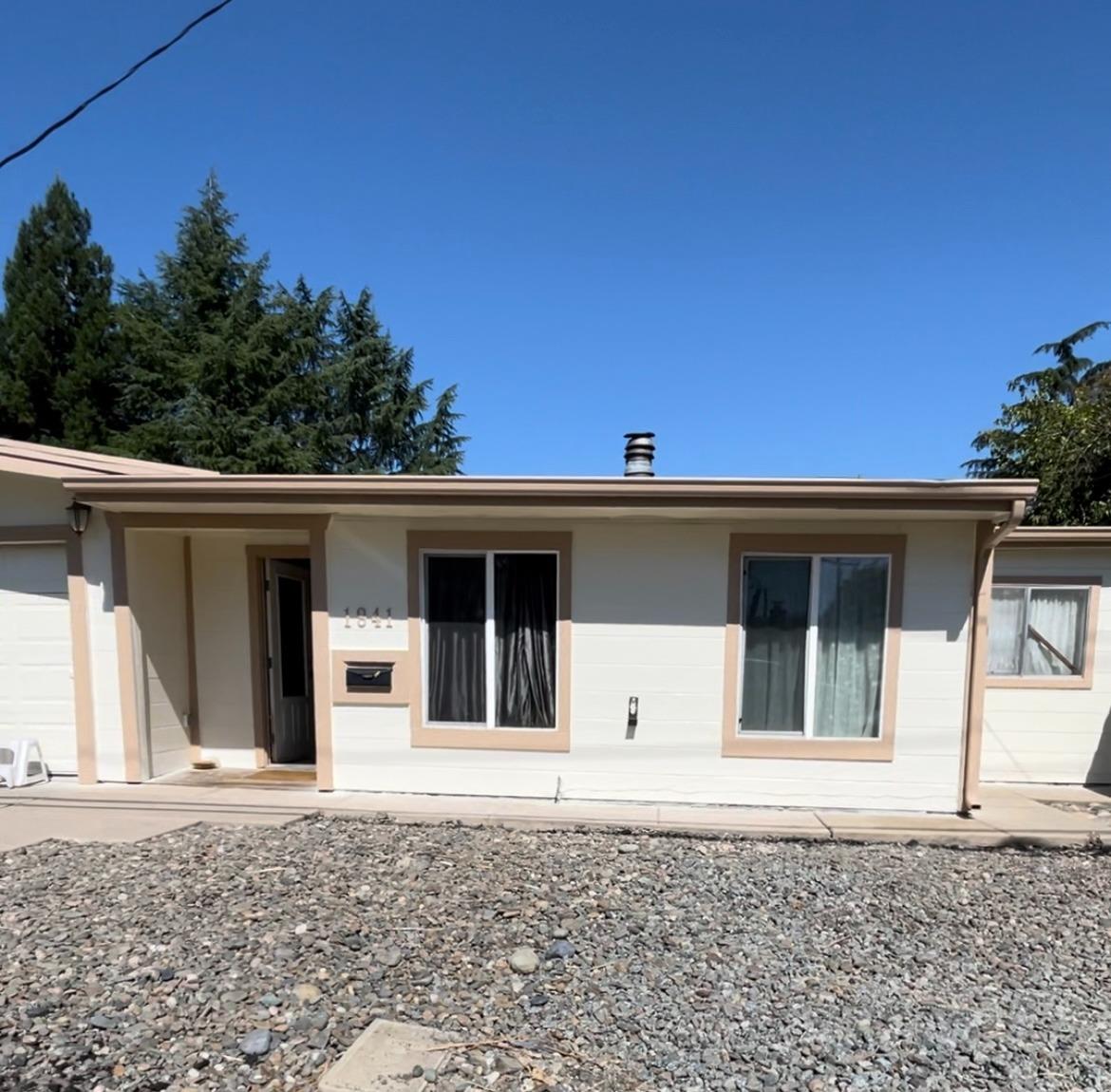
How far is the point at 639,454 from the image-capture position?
700 centimetres

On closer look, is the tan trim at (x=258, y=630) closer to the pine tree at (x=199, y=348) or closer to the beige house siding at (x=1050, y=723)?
the beige house siding at (x=1050, y=723)

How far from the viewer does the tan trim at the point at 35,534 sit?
6.27 metres

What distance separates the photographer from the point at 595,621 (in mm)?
6004

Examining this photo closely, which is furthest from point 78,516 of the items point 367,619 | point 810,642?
point 810,642

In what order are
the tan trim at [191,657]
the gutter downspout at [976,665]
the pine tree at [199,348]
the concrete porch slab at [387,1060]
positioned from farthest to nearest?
the pine tree at [199,348] → the tan trim at [191,657] → the gutter downspout at [976,665] → the concrete porch slab at [387,1060]

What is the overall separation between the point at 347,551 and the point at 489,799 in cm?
255

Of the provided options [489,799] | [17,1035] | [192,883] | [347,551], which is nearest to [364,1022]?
[17,1035]

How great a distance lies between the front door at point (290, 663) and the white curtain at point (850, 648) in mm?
5254

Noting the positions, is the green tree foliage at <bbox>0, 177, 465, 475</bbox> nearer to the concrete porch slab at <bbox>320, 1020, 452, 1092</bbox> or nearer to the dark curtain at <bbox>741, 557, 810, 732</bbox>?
the dark curtain at <bbox>741, 557, 810, 732</bbox>

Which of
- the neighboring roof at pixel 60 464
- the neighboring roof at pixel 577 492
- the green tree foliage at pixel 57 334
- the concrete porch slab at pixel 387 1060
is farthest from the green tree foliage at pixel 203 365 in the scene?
the concrete porch slab at pixel 387 1060

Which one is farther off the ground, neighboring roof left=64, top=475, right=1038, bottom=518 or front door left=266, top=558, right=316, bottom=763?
neighboring roof left=64, top=475, right=1038, bottom=518

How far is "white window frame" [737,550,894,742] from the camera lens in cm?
583

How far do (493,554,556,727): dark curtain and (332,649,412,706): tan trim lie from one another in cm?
84

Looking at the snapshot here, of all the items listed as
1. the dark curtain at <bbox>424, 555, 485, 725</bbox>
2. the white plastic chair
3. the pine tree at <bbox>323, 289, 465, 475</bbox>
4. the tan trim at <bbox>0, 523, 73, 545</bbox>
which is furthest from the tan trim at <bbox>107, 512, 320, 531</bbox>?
the pine tree at <bbox>323, 289, 465, 475</bbox>
